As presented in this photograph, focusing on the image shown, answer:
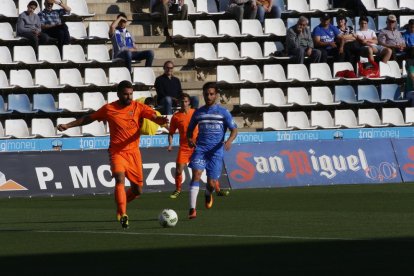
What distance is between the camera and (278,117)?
109ft

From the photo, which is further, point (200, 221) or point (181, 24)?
point (181, 24)

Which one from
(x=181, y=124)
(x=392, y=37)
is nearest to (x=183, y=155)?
(x=181, y=124)

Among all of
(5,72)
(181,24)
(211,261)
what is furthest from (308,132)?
(211,261)

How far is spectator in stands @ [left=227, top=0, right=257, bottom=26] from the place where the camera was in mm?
34875

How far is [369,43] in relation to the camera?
34844mm

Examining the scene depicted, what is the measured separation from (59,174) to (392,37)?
12.0m

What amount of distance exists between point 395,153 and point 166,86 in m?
6.04

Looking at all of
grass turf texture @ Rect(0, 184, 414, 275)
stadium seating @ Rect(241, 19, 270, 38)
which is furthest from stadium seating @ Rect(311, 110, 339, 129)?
grass turf texture @ Rect(0, 184, 414, 275)

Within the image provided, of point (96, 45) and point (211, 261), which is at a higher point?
point (96, 45)

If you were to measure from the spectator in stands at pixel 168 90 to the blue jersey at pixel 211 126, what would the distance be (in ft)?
35.5

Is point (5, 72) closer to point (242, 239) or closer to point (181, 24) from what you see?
point (181, 24)

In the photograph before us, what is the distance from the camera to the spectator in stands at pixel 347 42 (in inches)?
1353

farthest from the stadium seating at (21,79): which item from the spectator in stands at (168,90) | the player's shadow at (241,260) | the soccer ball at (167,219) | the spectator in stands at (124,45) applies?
the player's shadow at (241,260)

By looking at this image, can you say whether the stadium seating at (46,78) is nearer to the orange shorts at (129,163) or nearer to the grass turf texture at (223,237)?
the grass turf texture at (223,237)
